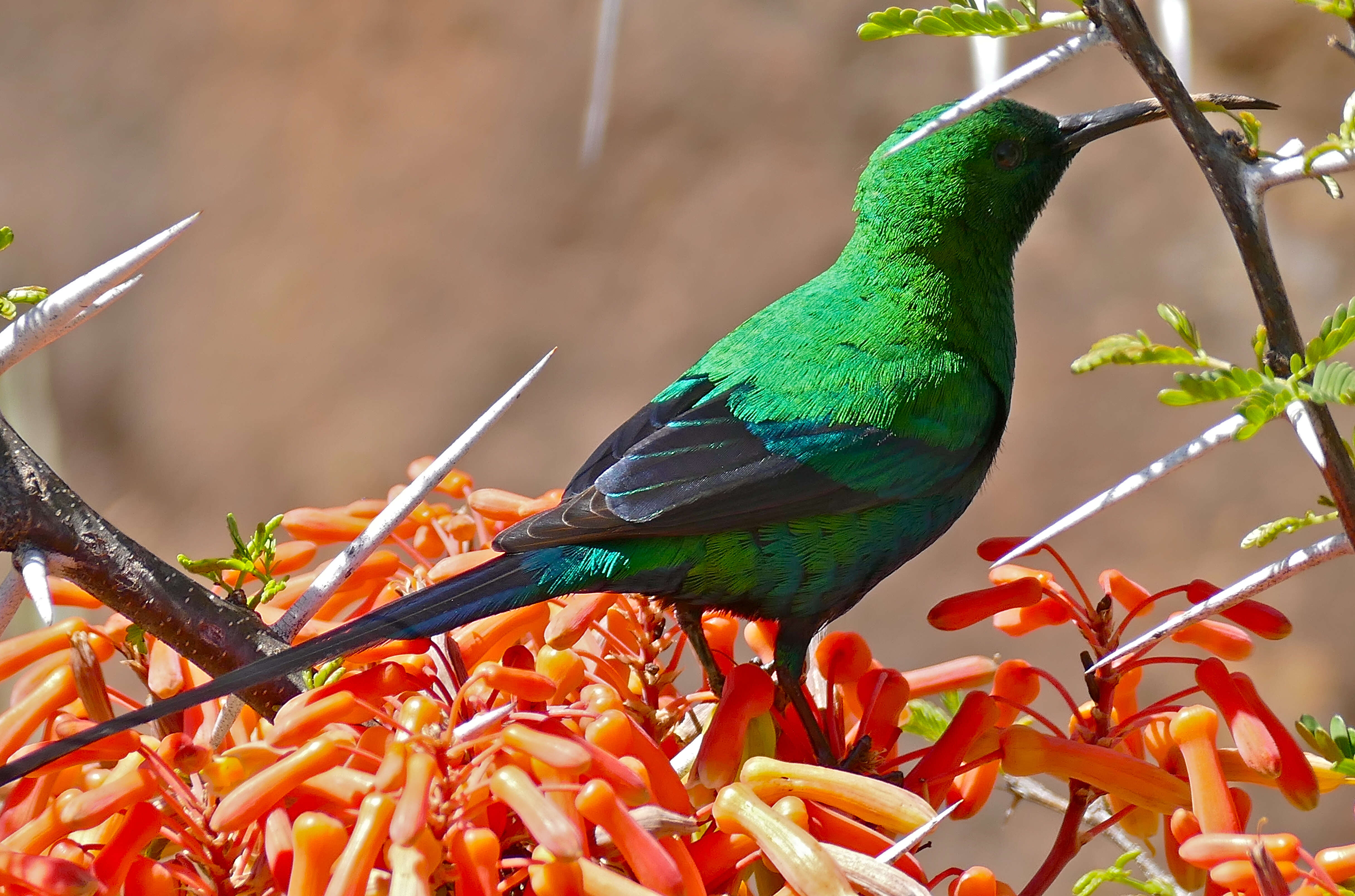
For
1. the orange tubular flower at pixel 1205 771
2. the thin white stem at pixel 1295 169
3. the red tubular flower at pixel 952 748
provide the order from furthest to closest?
1. the red tubular flower at pixel 952 748
2. the orange tubular flower at pixel 1205 771
3. the thin white stem at pixel 1295 169

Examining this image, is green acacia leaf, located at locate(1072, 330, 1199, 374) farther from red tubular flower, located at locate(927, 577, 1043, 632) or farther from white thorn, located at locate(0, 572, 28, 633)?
white thorn, located at locate(0, 572, 28, 633)

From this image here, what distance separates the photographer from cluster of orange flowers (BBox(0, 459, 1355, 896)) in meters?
0.99

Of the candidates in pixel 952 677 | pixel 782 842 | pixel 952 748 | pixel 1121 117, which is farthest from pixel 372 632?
pixel 1121 117

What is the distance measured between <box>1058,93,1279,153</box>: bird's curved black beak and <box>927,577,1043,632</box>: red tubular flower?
55 centimetres

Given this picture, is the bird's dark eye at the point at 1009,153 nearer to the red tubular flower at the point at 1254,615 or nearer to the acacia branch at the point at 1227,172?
the red tubular flower at the point at 1254,615

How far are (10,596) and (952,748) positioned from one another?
3.04 ft

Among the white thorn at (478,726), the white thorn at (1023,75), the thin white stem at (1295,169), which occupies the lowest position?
the white thorn at (478,726)

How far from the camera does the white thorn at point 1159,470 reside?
97cm

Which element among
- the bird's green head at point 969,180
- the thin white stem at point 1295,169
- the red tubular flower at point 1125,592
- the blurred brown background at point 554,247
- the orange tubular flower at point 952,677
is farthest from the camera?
the blurred brown background at point 554,247

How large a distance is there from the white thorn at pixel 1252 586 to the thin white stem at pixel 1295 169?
0.31 m

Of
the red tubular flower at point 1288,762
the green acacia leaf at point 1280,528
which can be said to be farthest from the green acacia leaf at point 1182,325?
the red tubular flower at point 1288,762

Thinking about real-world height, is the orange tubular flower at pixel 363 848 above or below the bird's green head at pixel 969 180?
below

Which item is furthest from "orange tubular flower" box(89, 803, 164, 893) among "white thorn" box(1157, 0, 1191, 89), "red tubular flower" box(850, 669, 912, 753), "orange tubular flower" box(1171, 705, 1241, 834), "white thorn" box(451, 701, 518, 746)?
"white thorn" box(1157, 0, 1191, 89)

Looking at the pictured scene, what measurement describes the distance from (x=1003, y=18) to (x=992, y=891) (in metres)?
0.80
